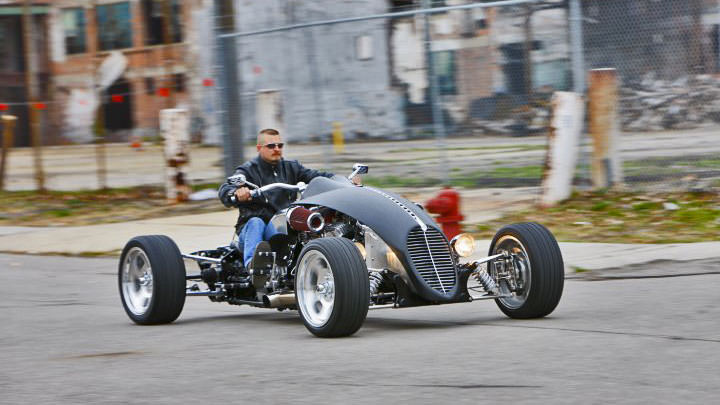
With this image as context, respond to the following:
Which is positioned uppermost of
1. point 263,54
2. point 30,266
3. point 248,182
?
point 263,54

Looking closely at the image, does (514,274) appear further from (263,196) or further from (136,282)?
(136,282)

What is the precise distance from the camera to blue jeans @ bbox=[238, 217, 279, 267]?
368 inches

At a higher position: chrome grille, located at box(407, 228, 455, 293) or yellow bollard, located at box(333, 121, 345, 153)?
yellow bollard, located at box(333, 121, 345, 153)

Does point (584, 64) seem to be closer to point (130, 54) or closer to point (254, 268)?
point (254, 268)

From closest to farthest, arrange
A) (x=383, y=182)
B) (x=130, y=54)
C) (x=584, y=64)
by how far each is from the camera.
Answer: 1. (x=584, y=64)
2. (x=383, y=182)
3. (x=130, y=54)

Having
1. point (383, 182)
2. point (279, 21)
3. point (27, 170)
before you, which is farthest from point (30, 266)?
point (279, 21)

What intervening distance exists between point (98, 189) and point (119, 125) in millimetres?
6785

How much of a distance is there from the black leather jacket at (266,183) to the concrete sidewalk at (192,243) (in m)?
3.07

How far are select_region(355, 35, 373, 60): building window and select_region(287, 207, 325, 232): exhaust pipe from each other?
29.9 feet

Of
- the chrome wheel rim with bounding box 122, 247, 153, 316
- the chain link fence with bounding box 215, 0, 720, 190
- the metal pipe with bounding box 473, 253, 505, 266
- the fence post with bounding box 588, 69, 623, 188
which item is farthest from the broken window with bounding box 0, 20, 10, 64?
the metal pipe with bounding box 473, 253, 505, 266

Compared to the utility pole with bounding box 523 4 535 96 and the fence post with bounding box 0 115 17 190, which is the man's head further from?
the fence post with bounding box 0 115 17 190

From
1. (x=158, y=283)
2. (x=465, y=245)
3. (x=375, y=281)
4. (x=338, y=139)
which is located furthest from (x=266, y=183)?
(x=338, y=139)

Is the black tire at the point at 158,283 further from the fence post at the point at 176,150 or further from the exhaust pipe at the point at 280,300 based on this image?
the fence post at the point at 176,150

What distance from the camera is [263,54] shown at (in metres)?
19.6
